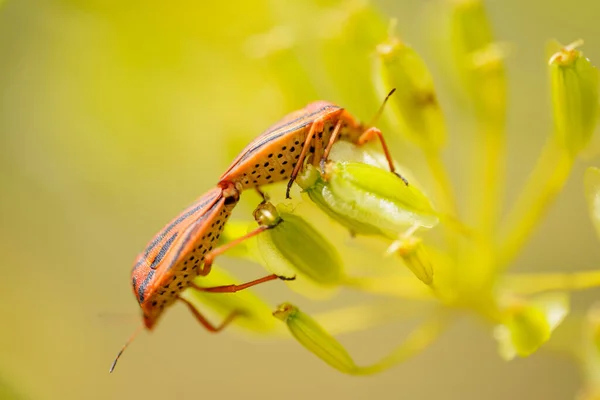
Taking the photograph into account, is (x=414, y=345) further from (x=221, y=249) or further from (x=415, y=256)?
(x=221, y=249)

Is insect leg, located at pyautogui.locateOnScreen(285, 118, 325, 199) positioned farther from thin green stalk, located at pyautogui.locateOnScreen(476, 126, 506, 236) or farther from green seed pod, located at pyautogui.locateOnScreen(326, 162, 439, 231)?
thin green stalk, located at pyautogui.locateOnScreen(476, 126, 506, 236)

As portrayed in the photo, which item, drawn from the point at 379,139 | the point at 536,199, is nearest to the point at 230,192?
the point at 379,139

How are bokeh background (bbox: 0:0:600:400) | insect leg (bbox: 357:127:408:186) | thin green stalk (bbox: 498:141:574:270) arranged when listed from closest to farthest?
insect leg (bbox: 357:127:408:186)
thin green stalk (bbox: 498:141:574:270)
bokeh background (bbox: 0:0:600:400)

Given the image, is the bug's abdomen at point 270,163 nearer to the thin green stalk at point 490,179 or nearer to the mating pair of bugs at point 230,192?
the mating pair of bugs at point 230,192

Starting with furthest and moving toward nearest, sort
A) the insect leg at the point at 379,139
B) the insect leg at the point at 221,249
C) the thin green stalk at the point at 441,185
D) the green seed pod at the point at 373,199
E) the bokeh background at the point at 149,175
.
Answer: the bokeh background at the point at 149,175
the thin green stalk at the point at 441,185
the insect leg at the point at 379,139
the insect leg at the point at 221,249
the green seed pod at the point at 373,199

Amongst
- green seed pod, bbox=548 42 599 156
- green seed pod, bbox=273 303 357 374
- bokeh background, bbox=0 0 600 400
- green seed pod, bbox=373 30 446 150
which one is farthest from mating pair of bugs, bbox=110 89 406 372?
bokeh background, bbox=0 0 600 400

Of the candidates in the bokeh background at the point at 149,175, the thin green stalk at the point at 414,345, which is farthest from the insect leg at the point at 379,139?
the bokeh background at the point at 149,175
